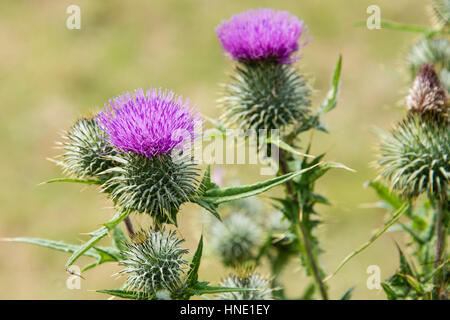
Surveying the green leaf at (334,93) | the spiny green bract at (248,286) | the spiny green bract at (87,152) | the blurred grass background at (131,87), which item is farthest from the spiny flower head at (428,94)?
the blurred grass background at (131,87)

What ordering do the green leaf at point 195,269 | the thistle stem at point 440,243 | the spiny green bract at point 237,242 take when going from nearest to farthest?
the green leaf at point 195,269
the thistle stem at point 440,243
the spiny green bract at point 237,242

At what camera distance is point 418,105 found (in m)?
3.73

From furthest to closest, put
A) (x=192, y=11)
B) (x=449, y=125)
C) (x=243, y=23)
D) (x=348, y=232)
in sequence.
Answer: (x=192, y=11) → (x=348, y=232) → (x=243, y=23) → (x=449, y=125)

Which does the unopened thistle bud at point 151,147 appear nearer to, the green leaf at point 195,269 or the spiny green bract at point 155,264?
the spiny green bract at point 155,264

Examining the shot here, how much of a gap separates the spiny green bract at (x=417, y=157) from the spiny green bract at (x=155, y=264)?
5.44ft

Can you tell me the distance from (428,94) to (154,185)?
2005mm

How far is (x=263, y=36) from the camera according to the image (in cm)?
394

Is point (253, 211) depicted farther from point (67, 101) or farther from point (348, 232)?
point (67, 101)

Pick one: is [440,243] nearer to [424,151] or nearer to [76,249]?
[424,151]

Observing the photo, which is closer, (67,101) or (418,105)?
(418,105)

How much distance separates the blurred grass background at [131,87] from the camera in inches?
363

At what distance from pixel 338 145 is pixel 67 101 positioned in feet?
19.5
